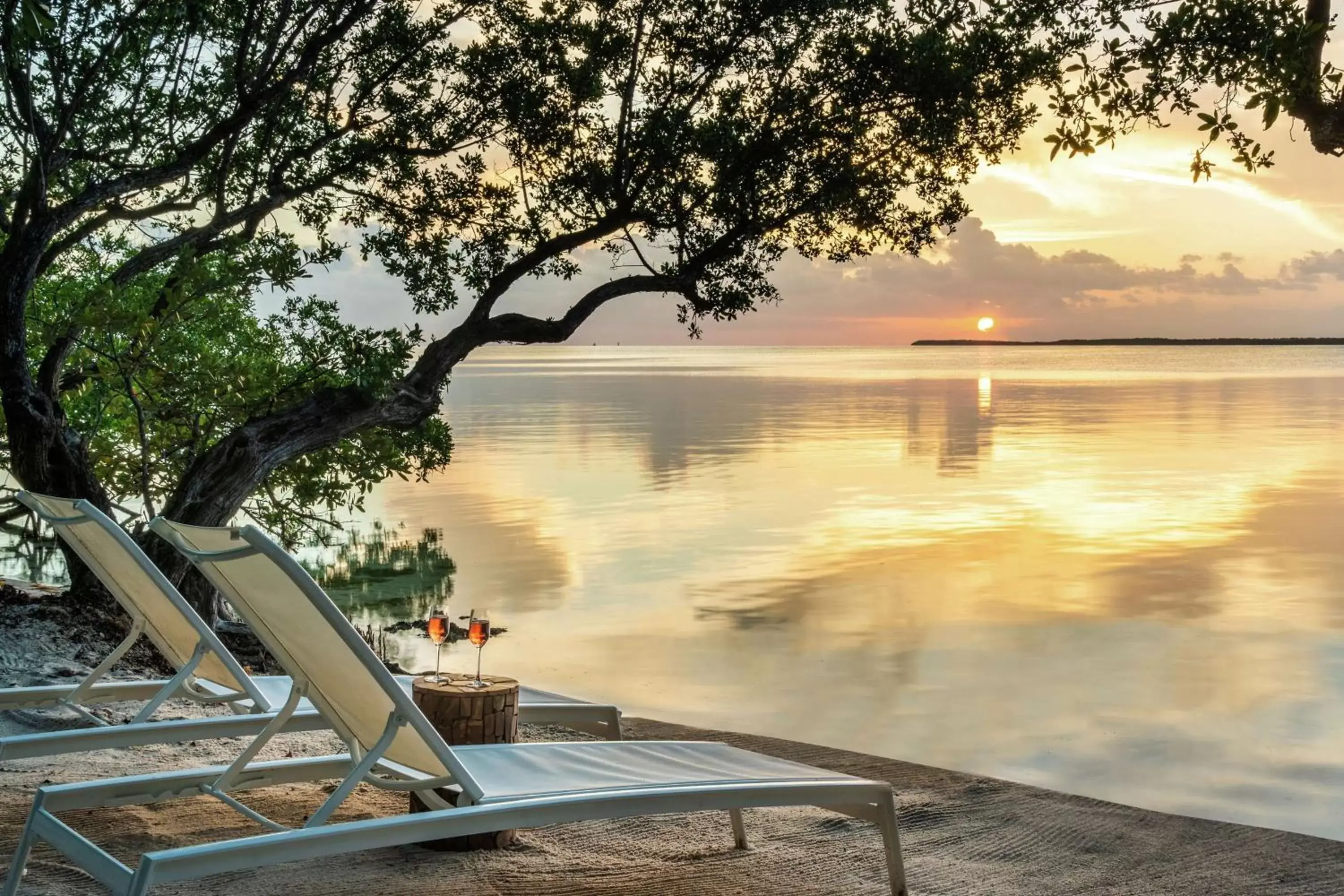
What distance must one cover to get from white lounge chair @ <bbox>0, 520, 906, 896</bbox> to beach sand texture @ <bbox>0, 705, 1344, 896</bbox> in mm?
349

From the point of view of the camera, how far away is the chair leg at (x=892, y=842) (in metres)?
3.61

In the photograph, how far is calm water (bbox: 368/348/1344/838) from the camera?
764 cm

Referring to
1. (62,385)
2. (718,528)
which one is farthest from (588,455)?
(62,385)

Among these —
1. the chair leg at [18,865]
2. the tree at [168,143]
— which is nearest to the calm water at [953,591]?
the tree at [168,143]

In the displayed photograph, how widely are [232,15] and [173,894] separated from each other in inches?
256

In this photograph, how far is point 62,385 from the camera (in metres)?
9.18

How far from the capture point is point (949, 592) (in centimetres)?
1210

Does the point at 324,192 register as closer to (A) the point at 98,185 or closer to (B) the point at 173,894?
(A) the point at 98,185

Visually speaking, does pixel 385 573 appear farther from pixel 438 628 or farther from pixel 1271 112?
pixel 1271 112

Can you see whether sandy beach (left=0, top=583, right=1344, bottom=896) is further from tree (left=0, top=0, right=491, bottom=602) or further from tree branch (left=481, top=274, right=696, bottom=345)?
tree branch (left=481, top=274, right=696, bottom=345)

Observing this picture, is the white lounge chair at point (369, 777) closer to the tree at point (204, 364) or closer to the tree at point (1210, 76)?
the tree at point (1210, 76)

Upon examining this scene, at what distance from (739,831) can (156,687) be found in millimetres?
2165

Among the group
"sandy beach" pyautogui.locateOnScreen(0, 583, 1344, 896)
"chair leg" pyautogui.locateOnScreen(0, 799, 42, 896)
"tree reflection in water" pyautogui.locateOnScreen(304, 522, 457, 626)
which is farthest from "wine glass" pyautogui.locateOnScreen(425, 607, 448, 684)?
"tree reflection in water" pyautogui.locateOnScreen(304, 522, 457, 626)

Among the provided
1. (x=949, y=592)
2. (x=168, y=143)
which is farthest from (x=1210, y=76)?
(x=949, y=592)
